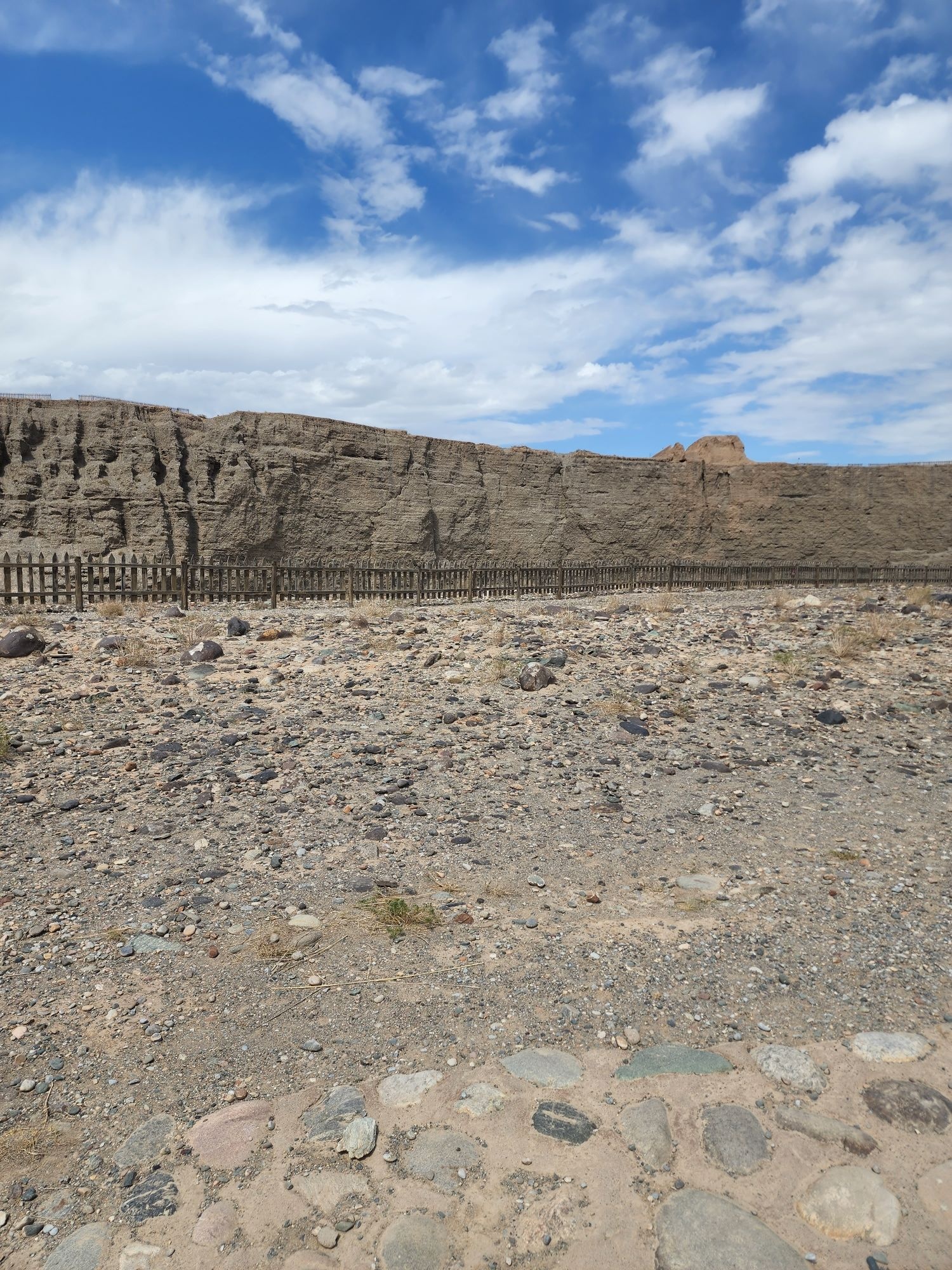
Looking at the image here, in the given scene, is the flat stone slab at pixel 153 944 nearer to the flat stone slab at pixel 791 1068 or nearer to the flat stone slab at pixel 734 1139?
the flat stone slab at pixel 734 1139

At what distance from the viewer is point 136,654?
9109mm

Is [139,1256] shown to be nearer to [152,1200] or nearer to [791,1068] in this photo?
[152,1200]

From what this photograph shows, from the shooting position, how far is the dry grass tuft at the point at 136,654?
28.7 ft

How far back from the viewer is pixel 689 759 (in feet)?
20.2

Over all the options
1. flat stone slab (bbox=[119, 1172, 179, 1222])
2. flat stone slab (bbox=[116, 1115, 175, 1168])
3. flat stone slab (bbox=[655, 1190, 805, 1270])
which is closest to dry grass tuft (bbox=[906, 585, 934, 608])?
flat stone slab (bbox=[655, 1190, 805, 1270])

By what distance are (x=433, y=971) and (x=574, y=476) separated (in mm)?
30318

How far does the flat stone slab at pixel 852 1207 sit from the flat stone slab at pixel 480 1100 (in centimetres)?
95

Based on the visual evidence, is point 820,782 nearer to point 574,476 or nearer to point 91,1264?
point 91,1264

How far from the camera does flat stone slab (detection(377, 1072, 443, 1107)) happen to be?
8.42 feet

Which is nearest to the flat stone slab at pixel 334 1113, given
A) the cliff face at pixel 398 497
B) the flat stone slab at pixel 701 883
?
the flat stone slab at pixel 701 883

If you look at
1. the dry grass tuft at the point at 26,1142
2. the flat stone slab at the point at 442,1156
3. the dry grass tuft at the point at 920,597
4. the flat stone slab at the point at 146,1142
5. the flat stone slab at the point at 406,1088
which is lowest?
the dry grass tuft at the point at 26,1142

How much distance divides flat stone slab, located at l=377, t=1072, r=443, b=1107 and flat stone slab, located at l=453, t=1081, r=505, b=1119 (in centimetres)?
13

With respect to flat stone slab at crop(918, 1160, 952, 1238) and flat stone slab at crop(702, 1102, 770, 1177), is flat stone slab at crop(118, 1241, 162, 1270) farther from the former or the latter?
flat stone slab at crop(918, 1160, 952, 1238)

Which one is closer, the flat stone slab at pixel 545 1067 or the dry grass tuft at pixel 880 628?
the flat stone slab at pixel 545 1067
